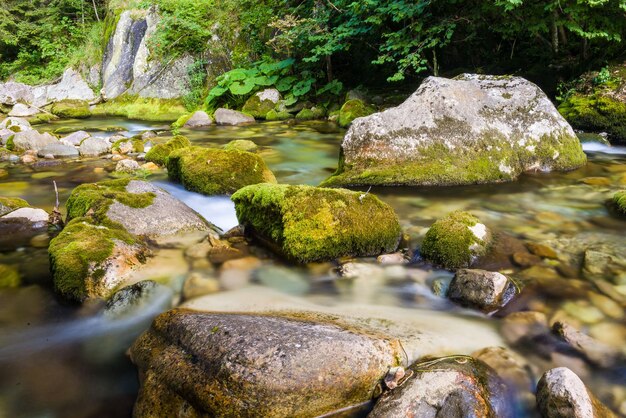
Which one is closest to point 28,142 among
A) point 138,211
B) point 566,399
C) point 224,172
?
point 224,172

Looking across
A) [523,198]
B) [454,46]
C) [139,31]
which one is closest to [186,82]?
[139,31]

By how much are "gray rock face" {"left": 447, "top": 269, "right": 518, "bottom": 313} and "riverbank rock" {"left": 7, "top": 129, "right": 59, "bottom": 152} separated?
961 centimetres

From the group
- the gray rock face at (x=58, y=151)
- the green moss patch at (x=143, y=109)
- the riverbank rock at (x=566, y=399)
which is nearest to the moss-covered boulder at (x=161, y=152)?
the gray rock face at (x=58, y=151)

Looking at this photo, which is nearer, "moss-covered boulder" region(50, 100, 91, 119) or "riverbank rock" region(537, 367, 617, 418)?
"riverbank rock" region(537, 367, 617, 418)

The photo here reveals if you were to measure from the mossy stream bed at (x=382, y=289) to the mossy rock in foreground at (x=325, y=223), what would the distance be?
0.14m

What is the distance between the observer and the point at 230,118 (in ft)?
45.3

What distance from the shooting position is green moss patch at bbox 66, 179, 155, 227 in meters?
4.39

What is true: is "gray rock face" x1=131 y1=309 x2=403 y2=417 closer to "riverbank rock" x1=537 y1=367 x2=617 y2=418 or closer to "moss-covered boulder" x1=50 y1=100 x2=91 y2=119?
"riverbank rock" x1=537 y1=367 x2=617 y2=418

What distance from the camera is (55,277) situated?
3459mm

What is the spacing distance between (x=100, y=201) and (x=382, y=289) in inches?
121

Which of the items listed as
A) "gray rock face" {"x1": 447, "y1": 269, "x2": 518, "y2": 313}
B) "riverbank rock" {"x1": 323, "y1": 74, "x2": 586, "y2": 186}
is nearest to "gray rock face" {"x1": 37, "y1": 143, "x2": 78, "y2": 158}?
"riverbank rock" {"x1": 323, "y1": 74, "x2": 586, "y2": 186}

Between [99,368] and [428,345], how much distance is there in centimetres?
207

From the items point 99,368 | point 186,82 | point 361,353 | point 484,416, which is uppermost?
point 186,82

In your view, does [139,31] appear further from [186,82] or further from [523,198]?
[523,198]
